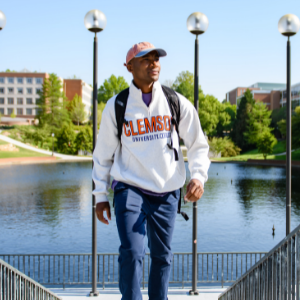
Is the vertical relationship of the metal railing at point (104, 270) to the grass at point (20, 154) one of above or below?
below

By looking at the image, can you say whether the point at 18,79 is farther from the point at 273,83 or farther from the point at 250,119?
the point at 273,83

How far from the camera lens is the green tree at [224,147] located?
244 ft

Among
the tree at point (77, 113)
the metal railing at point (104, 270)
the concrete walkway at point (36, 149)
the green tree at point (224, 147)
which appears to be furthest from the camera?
the tree at point (77, 113)

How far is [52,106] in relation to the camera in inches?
3568

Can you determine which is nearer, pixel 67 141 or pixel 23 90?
pixel 67 141

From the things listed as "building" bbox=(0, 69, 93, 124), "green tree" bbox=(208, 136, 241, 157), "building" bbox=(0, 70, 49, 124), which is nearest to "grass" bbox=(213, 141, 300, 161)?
"green tree" bbox=(208, 136, 241, 157)

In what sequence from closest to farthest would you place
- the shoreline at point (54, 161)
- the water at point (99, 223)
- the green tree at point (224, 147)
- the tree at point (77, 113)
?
the water at point (99, 223)
the shoreline at point (54, 161)
the green tree at point (224, 147)
the tree at point (77, 113)

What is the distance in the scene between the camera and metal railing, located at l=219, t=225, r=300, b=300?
2572 mm

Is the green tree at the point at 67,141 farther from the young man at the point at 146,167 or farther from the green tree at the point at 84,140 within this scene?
the young man at the point at 146,167

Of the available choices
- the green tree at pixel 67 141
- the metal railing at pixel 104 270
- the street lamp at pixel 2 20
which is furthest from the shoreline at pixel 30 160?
the street lamp at pixel 2 20

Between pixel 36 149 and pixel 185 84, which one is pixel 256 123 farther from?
pixel 36 149

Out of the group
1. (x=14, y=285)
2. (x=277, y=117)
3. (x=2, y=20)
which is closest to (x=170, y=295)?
(x=14, y=285)

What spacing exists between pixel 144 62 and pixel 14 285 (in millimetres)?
2316

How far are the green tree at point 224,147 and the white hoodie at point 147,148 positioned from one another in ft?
231
